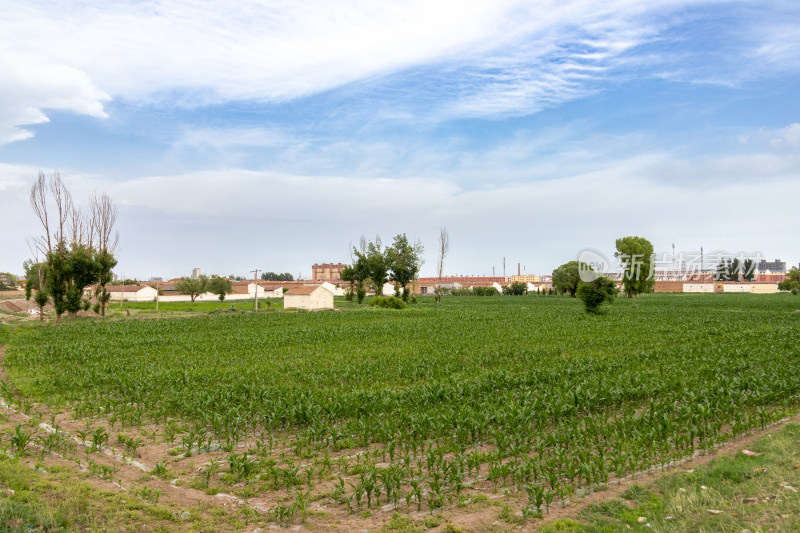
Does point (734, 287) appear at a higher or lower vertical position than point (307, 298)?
higher

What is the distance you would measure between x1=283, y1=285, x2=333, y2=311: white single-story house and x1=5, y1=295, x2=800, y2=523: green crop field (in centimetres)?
3126

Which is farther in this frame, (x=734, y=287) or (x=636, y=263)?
(x=734, y=287)

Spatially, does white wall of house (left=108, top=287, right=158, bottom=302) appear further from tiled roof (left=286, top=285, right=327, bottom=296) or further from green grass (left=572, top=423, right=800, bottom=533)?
green grass (left=572, top=423, right=800, bottom=533)

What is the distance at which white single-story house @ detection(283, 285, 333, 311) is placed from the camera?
185 feet

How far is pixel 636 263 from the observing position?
6638 cm

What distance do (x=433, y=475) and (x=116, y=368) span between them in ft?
48.9

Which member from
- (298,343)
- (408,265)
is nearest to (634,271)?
(408,265)

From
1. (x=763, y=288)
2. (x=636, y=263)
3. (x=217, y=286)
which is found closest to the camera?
(x=636, y=263)

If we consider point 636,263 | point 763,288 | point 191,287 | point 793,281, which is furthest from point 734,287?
point 191,287

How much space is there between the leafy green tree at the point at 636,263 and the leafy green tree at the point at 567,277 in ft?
78.3

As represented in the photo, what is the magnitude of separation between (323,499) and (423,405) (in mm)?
4882

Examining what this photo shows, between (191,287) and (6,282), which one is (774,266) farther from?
(6,282)

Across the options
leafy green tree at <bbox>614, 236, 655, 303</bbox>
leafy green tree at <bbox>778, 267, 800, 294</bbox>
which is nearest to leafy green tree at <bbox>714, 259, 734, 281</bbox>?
leafy green tree at <bbox>778, 267, 800, 294</bbox>

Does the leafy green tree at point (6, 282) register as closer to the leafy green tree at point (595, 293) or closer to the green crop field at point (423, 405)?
the green crop field at point (423, 405)
